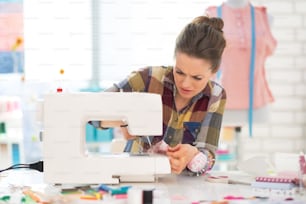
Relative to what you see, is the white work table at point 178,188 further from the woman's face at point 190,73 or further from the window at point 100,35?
the window at point 100,35

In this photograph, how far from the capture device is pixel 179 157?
157 centimetres

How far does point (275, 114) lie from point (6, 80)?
166 centimetres

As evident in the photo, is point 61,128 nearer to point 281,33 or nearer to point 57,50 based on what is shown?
point 57,50

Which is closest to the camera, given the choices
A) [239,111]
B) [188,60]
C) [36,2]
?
[188,60]

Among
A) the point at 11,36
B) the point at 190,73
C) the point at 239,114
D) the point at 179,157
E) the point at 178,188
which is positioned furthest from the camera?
the point at 11,36

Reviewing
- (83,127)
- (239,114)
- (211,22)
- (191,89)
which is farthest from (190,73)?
(239,114)

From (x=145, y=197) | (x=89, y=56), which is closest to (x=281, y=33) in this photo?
(x=89, y=56)

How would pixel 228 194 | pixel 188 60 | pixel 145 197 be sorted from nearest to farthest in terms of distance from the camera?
pixel 145 197, pixel 228 194, pixel 188 60

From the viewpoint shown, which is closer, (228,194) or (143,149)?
(228,194)

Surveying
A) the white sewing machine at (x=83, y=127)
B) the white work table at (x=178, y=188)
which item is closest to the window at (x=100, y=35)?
the white work table at (x=178, y=188)

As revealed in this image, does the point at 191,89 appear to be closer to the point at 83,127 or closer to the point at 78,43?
the point at 83,127

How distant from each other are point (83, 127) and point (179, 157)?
0.94 ft

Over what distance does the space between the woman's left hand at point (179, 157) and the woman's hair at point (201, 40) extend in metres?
0.36

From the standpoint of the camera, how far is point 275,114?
11.5 feet
